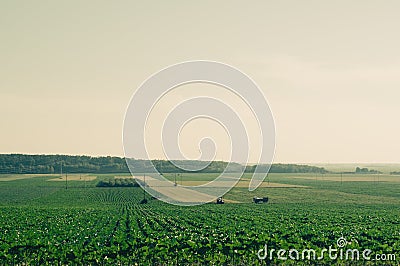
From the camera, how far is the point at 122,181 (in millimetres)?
99750

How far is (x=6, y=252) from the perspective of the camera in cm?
2367

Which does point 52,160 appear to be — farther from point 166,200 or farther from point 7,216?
point 7,216

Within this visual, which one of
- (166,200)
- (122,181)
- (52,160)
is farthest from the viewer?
(52,160)

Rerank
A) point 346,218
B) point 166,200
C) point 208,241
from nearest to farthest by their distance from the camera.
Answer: point 208,241 → point 346,218 → point 166,200

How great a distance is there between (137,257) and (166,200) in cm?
4620

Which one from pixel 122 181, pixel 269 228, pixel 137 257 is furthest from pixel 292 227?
pixel 122 181

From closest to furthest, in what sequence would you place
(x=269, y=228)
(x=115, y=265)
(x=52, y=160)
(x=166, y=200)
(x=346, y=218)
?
(x=115, y=265) → (x=269, y=228) → (x=346, y=218) → (x=166, y=200) → (x=52, y=160)

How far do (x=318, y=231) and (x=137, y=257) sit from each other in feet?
37.1

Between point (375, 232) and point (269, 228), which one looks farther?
point (269, 228)

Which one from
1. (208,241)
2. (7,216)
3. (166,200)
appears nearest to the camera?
(208,241)

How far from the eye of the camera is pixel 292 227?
106ft

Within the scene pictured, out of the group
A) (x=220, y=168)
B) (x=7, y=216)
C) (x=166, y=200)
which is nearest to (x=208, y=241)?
(x=7, y=216)

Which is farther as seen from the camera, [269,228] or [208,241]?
[269,228]

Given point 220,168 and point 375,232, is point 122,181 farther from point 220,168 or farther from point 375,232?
point 375,232
